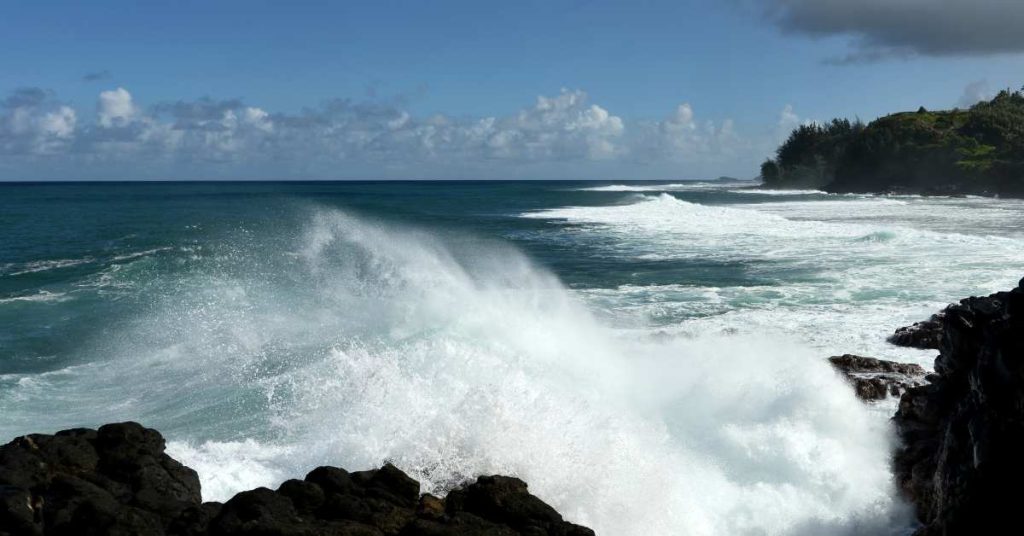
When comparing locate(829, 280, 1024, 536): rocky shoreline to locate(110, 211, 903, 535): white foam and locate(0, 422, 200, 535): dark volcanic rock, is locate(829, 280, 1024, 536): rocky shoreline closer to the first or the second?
locate(110, 211, 903, 535): white foam

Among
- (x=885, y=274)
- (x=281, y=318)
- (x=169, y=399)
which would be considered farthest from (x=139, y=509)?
(x=885, y=274)

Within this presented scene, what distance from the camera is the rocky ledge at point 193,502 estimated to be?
24.3ft

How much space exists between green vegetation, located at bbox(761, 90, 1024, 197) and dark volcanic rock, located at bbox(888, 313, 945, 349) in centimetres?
6644

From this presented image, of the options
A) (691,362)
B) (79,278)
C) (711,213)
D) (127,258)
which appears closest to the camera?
(691,362)

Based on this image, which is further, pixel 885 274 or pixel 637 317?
pixel 885 274

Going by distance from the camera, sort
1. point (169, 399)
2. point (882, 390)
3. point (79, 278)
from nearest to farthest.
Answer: point (882, 390) < point (169, 399) < point (79, 278)

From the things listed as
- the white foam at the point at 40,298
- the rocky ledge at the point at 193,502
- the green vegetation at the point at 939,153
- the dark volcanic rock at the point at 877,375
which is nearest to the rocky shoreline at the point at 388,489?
the rocky ledge at the point at 193,502

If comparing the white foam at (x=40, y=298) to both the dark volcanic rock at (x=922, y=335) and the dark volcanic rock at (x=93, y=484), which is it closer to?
the dark volcanic rock at (x=93, y=484)

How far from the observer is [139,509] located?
7.93m

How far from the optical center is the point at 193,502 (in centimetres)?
873

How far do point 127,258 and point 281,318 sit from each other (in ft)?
52.5

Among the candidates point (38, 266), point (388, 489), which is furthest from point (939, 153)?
point (388, 489)

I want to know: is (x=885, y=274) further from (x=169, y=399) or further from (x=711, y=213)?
(x=711, y=213)

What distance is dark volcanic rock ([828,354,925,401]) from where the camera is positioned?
13000mm
